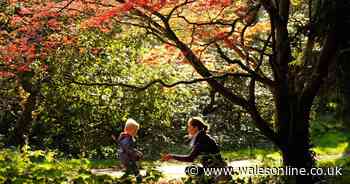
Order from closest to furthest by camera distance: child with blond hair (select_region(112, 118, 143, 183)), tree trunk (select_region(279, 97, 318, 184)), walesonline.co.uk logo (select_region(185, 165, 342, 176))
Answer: walesonline.co.uk logo (select_region(185, 165, 342, 176)), child with blond hair (select_region(112, 118, 143, 183)), tree trunk (select_region(279, 97, 318, 184))

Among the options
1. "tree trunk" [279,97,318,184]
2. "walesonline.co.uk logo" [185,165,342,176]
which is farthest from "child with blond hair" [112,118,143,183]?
"tree trunk" [279,97,318,184]

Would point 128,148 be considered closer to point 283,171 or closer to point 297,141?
point 283,171

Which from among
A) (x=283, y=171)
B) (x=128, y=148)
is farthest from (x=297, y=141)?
(x=128, y=148)

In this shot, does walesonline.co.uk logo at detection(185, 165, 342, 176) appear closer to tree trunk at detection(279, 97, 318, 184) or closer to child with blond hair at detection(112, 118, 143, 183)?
tree trunk at detection(279, 97, 318, 184)

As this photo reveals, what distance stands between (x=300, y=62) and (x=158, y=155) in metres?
6.43

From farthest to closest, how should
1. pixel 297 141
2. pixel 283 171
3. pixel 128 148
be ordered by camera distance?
1. pixel 297 141
2. pixel 128 148
3. pixel 283 171

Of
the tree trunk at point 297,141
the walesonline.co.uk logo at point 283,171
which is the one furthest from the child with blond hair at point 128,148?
the tree trunk at point 297,141

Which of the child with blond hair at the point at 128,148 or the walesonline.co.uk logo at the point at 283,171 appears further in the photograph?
the child with blond hair at the point at 128,148

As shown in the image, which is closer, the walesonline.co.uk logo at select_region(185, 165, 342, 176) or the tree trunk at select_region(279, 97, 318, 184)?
the walesonline.co.uk logo at select_region(185, 165, 342, 176)

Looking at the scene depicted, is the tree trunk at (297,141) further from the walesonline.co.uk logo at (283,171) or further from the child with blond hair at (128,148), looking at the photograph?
the child with blond hair at (128,148)

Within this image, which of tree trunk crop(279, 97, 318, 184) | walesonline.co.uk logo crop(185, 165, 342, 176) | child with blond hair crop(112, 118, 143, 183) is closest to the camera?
walesonline.co.uk logo crop(185, 165, 342, 176)

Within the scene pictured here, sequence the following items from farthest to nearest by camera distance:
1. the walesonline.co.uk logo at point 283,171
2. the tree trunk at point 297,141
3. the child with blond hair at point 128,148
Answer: the tree trunk at point 297,141 < the child with blond hair at point 128,148 < the walesonline.co.uk logo at point 283,171

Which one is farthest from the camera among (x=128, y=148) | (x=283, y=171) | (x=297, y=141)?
(x=297, y=141)

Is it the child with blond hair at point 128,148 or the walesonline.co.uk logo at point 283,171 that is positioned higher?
the child with blond hair at point 128,148
